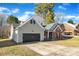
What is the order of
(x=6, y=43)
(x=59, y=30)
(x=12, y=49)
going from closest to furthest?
(x=12, y=49)
(x=6, y=43)
(x=59, y=30)

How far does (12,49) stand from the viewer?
6820 millimetres

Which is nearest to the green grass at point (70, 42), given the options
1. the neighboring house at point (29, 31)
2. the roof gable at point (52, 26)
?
the roof gable at point (52, 26)

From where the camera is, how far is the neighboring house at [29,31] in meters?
6.98

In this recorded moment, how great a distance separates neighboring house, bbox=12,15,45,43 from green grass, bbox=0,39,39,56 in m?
0.23

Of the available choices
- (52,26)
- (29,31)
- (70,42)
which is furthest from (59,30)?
(29,31)

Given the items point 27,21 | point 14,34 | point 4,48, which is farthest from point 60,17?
point 4,48

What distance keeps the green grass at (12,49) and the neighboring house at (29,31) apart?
8.9 inches

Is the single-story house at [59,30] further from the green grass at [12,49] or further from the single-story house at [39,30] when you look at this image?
the green grass at [12,49]

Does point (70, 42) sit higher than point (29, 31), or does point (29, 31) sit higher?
point (29, 31)

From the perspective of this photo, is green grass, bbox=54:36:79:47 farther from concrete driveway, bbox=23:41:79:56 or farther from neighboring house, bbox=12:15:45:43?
neighboring house, bbox=12:15:45:43

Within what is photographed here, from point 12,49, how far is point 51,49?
119 cm

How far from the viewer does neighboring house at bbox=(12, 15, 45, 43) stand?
698 cm

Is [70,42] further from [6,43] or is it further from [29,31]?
[6,43]

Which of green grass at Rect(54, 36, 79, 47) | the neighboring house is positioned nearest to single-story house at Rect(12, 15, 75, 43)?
the neighboring house
